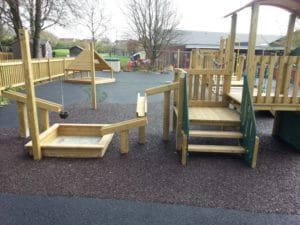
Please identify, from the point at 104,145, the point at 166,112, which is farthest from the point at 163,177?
the point at 166,112

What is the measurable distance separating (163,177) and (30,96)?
7.78 feet

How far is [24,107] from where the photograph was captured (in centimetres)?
503

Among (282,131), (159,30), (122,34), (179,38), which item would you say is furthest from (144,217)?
(179,38)

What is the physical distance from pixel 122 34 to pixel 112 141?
943 inches

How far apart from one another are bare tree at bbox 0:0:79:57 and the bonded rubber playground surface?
14001mm

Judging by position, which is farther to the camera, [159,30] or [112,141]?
[159,30]

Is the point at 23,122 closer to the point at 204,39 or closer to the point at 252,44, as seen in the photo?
the point at 252,44

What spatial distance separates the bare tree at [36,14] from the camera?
1600cm

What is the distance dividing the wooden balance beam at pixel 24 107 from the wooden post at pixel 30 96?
890 mm

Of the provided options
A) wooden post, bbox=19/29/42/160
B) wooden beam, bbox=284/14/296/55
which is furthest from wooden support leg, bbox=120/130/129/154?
wooden beam, bbox=284/14/296/55

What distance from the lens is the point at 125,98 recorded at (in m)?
10.0

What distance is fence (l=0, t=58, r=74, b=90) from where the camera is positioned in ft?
32.3

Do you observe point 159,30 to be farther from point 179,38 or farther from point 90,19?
point 90,19

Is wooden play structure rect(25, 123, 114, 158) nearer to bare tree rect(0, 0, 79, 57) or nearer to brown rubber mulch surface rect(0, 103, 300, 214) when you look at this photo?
brown rubber mulch surface rect(0, 103, 300, 214)
